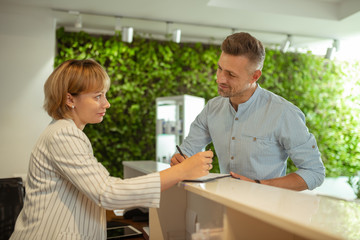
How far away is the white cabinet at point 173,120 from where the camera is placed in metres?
4.73

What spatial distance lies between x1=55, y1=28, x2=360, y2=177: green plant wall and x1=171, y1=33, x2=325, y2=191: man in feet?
12.2

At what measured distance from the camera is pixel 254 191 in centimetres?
108

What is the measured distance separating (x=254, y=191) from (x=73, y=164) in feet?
1.99

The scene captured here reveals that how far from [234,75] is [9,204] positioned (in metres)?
1.58

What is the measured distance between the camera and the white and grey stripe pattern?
115 cm

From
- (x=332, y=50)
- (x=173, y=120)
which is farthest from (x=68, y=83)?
(x=332, y=50)

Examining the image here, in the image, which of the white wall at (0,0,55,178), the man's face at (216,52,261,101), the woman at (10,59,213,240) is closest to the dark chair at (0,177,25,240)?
the woman at (10,59,213,240)

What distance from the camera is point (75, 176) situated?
45.6 inches

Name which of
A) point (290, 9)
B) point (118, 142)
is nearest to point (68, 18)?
point (118, 142)

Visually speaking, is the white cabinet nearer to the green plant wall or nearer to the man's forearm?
the green plant wall

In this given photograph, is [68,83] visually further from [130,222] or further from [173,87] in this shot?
[173,87]

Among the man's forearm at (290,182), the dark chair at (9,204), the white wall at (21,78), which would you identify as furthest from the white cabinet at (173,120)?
the man's forearm at (290,182)

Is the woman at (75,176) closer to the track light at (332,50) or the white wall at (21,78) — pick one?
the white wall at (21,78)

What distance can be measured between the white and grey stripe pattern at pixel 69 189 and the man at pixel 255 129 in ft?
1.58
